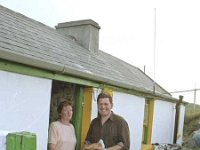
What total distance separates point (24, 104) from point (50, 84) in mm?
809

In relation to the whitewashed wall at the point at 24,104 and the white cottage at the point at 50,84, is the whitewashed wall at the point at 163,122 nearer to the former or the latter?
the white cottage at the point at 50,84

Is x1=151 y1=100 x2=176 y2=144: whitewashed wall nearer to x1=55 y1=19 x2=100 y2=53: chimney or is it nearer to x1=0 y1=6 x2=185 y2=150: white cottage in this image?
x1=0 y1=6 x2=185 y2=150: white cottage

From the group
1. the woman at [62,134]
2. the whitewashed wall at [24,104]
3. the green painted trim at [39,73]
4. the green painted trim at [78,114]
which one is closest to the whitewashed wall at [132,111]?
the green painted trim at [39,73]

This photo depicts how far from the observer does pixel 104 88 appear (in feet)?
25.5

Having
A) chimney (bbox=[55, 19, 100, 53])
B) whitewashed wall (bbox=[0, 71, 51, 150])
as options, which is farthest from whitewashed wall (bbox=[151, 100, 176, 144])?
whitewashed wall (bbox=[0, 71, 51, 150])

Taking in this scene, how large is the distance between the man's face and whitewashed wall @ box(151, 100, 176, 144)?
8.74 meters

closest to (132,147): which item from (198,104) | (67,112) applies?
(67,112)

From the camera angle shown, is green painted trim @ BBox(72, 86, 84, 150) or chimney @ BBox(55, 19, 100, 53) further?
chimney @ BBox(55, 19, 100, 53)

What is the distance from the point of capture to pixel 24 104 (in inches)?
197

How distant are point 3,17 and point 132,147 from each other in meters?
5.69

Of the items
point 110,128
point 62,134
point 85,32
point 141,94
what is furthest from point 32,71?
point 85,32

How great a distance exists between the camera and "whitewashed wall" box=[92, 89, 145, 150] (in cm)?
883

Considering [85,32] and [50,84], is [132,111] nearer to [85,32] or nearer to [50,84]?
[85,32]

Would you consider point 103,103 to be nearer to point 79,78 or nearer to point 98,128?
point 98,128
